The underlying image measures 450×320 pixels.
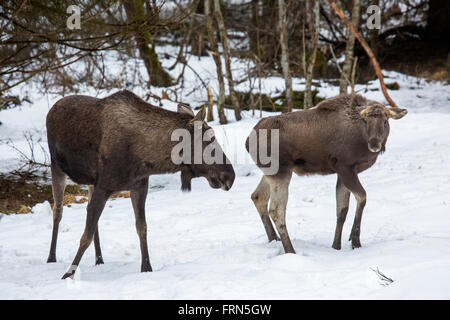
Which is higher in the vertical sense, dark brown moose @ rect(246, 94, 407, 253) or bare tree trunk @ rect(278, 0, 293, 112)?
bare tree trunk @ rect(278, 0, 293, 112)

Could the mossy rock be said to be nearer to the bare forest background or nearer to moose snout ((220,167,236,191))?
the bare forest background

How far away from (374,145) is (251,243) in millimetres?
1977

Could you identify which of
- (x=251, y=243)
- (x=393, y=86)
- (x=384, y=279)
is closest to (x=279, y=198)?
(x=251, y=243)

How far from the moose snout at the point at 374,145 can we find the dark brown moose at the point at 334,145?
0.5 inches

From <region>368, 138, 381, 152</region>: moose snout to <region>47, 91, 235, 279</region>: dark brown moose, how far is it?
5.39 ft

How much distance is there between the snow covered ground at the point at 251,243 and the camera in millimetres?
4402

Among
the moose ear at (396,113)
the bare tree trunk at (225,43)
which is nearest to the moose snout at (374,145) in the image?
the moose ear at (396,113)

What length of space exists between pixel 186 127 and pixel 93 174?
1.15 metres

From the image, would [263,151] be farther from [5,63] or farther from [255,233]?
[5,63]

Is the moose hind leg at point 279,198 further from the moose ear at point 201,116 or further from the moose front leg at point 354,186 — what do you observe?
the moose ear at point 201,116

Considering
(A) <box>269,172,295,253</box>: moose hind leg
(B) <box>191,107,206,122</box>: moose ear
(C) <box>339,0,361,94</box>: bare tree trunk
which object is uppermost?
(C) <box>339,0,361,94</box>: bare tree trunk

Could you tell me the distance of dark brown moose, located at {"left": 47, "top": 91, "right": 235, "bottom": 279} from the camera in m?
5.29

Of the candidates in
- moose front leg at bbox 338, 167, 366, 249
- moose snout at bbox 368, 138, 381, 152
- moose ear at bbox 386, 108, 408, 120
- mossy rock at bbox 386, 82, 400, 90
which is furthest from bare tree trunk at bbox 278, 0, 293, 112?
moose snout at bbox 368, 138, 381, 152

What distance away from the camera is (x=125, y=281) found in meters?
4.79
